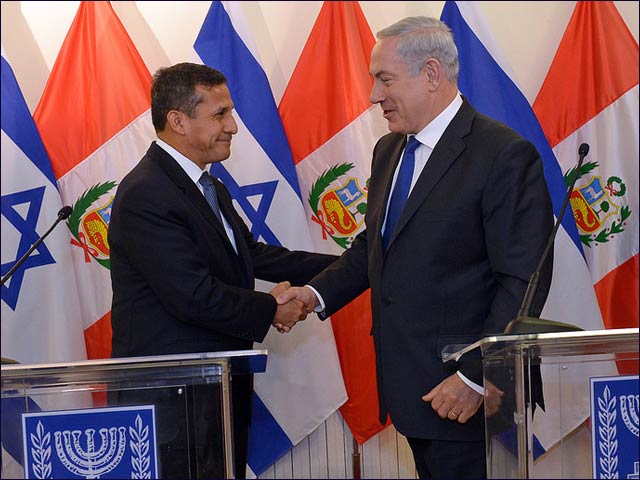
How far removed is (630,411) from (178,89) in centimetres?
184

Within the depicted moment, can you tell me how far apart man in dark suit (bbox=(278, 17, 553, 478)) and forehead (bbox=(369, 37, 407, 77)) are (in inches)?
1.1

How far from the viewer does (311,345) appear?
3.76 metres

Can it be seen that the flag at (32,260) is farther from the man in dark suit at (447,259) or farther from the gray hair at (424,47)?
the gray hair at (424,47)

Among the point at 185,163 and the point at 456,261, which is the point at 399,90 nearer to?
A: the point at 456,261

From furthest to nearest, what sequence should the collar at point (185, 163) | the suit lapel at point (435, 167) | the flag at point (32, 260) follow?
the flag at point (32, 260)
the collar at point (185, 163)
the suit lapel at point (435, 167)

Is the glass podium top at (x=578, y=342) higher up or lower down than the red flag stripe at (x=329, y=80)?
lower down

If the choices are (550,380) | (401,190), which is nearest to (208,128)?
(401,190)

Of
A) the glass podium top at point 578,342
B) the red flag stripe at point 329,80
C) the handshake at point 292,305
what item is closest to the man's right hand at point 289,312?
the handshake at point 292,305

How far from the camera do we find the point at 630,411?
1.72 m

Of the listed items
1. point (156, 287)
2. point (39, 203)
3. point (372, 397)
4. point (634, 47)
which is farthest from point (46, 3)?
point (634, 47)

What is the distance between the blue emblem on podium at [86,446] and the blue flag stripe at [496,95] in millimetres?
2351

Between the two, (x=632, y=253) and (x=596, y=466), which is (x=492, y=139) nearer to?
(x=596, y=466)

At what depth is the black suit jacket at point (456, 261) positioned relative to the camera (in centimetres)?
240

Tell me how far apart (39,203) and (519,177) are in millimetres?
2083
